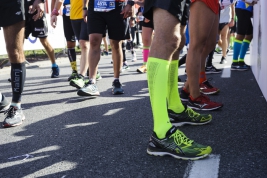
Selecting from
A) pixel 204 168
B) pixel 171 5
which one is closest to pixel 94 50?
pixel 171 5

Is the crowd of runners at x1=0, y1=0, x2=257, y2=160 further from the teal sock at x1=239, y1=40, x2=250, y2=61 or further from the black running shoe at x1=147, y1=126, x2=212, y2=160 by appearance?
the teal sock at x1=239, y1=40, x2=250, y2=61

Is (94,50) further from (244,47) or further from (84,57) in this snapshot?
(244,47)

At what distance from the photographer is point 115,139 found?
2635mm

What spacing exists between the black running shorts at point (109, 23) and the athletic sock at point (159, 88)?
233 cm

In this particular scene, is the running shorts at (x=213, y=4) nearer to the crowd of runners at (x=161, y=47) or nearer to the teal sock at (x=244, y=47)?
the crowd of runners at (x=161, y=47)

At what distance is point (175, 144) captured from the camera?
2.20m

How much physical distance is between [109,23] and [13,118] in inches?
73.0

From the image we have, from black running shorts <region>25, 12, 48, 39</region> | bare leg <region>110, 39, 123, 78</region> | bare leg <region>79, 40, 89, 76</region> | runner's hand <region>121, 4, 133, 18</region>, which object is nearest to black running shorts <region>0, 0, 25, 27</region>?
runner's hand <region>121, 4, 133, 18</region>

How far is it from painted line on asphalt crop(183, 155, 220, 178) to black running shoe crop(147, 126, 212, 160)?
0.15 ft

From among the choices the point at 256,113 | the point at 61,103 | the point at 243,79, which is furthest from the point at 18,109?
the point at 243,79

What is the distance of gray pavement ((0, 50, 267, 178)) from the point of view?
6.63 feet

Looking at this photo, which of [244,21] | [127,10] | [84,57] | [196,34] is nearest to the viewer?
[196,34]

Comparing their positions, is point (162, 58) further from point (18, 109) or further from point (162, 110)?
point (18, 109)

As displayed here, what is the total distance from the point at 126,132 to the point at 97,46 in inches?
76.7
